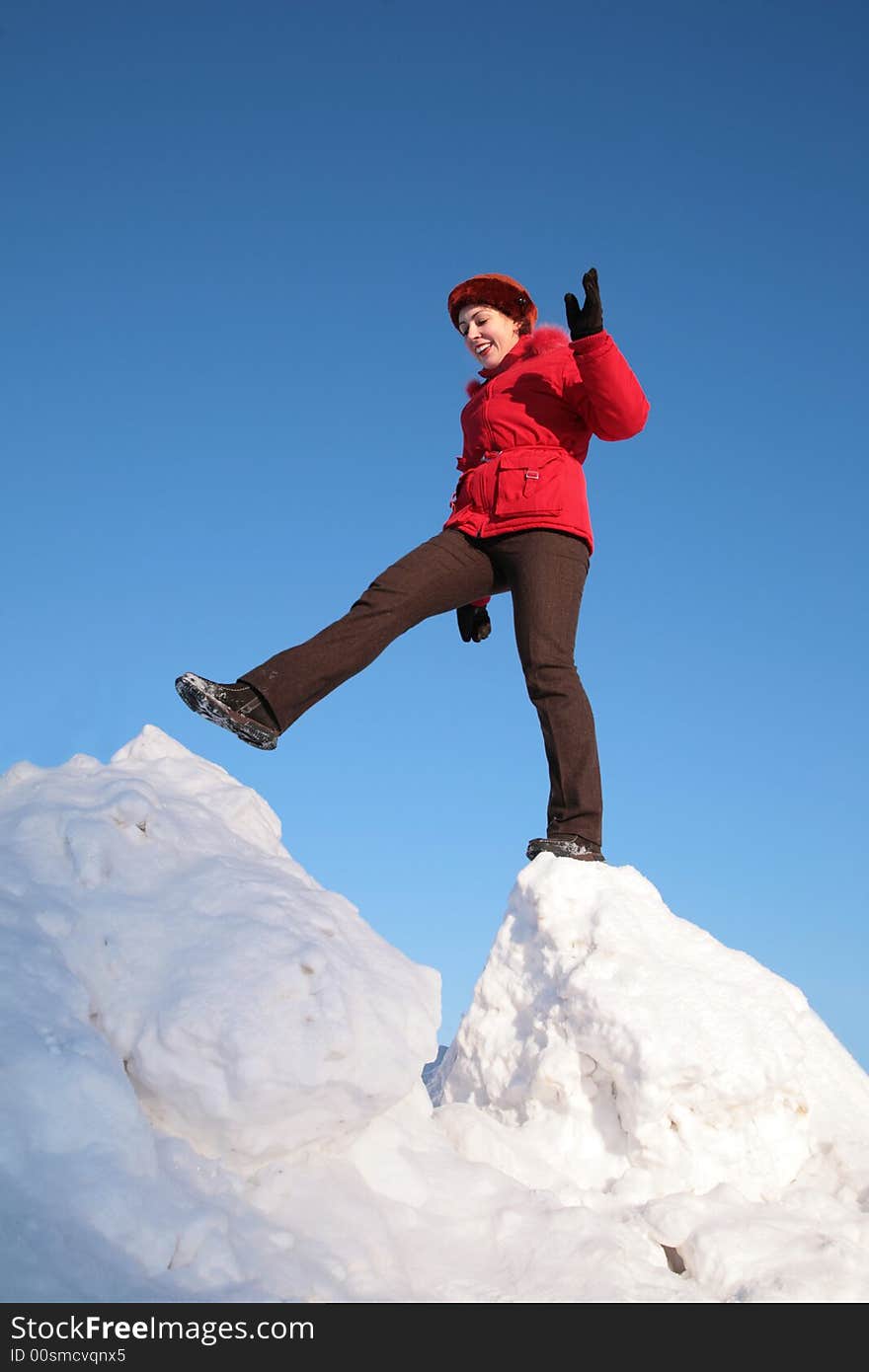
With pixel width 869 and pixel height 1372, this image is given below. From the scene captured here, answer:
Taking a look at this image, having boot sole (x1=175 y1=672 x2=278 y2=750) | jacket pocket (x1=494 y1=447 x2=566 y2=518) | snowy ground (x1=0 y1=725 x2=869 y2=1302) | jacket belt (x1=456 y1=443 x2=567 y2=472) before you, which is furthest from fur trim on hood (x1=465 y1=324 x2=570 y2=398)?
snowy ground (x1=0 y1=725 x2=869 y2=1302)

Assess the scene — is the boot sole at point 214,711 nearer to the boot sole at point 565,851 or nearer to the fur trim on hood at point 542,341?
the boot sole at point 565,851

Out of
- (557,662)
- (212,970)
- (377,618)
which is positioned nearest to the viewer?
(212,970)

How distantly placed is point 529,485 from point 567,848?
140 centimetres

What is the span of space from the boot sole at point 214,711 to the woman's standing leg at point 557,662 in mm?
1042

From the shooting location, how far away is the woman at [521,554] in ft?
11.8

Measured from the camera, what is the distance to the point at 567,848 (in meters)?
3.59

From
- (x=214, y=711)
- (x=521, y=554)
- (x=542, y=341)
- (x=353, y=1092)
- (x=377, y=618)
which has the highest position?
(x=542, y=341)

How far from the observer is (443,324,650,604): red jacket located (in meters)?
3.92

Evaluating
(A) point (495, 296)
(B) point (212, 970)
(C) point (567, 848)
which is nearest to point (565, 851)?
(C) point (567, 848)

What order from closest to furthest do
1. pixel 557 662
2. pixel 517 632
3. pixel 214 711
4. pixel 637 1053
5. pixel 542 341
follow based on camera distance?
1. pixel 637 1053
2. pixel 214 711
3. pixel 557 662
4. pixel 517 632
5. pixel 542 341

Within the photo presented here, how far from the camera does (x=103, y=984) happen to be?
2096 millimetres

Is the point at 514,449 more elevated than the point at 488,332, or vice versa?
the point at 488,332

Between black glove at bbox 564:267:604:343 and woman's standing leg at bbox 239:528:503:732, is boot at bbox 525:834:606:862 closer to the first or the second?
woman's standing leg at bbox 239:528:503:732

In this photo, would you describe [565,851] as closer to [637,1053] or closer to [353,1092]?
[637,1053]
